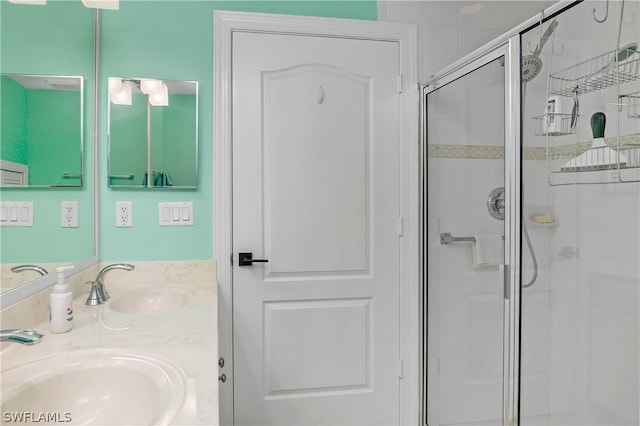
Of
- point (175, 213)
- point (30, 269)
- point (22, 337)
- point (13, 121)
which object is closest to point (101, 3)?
point (13, 121)

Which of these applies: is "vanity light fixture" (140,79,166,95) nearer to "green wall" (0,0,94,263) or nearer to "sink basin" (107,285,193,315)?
"green wall" (0,0,94,263)

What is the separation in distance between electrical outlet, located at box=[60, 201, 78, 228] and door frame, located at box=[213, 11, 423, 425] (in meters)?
0.59

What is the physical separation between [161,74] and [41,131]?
736mm

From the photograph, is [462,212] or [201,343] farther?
[462,212]

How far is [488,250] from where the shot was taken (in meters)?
1.71

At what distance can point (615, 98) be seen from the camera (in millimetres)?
1741

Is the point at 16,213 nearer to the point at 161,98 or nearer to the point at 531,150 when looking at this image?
the point at 161,98

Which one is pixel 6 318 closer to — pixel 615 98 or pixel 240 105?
pixel 240 105

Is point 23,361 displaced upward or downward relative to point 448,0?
downward

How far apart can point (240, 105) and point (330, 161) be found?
515 mm

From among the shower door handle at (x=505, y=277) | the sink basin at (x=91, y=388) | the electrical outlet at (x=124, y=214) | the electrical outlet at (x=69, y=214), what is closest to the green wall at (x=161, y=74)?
the electrical outlet at (x=124, y=214)

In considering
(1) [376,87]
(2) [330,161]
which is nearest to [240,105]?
(2) [330,161]

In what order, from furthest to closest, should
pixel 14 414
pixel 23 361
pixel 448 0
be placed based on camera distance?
pixel 448 0, pixel 23 361, pixel 14 414

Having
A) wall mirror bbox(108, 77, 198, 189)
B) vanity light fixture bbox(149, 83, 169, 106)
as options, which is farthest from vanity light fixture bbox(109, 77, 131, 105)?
vanity light fixture bbox(149, 83, 169, 106)
